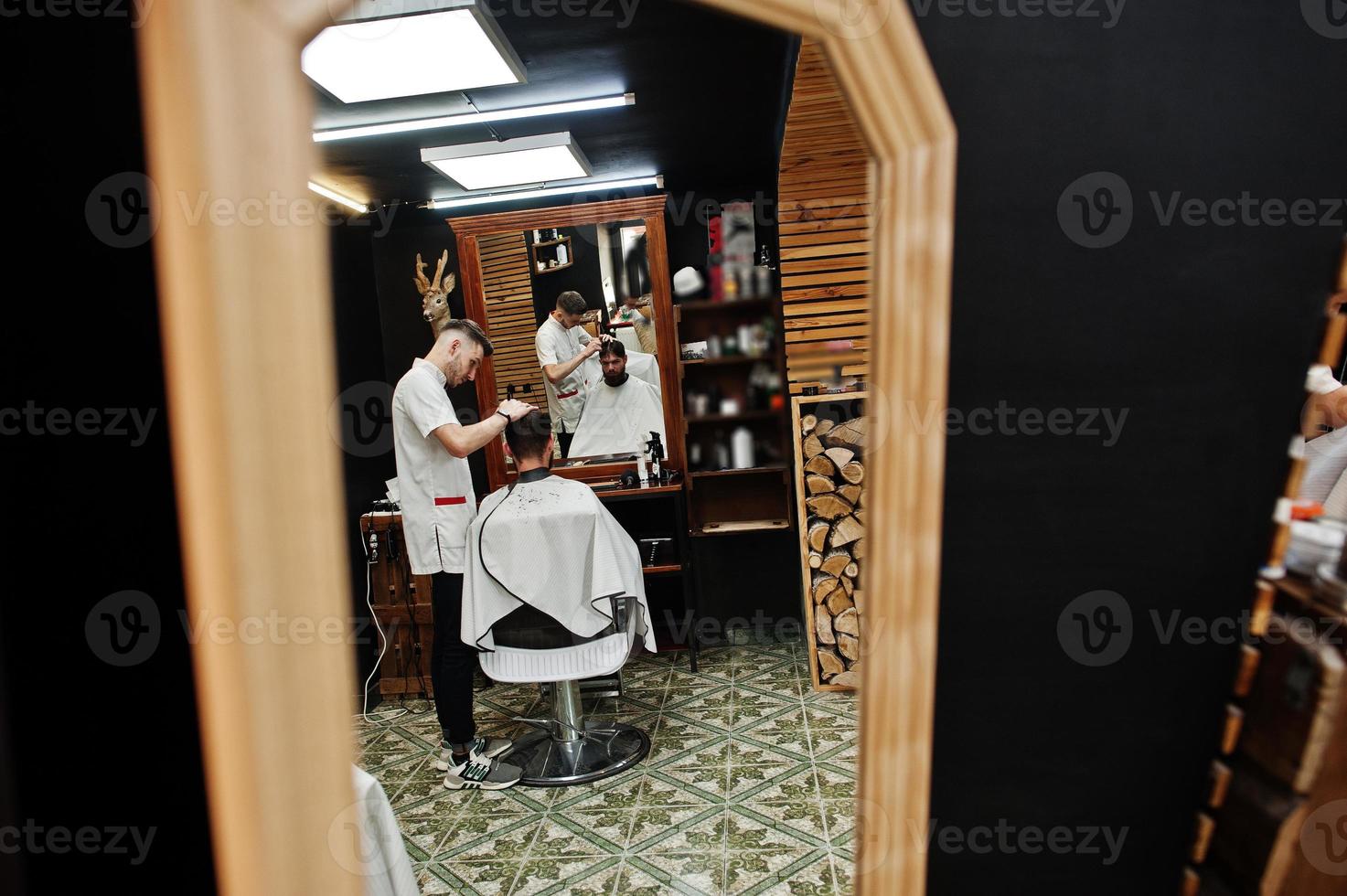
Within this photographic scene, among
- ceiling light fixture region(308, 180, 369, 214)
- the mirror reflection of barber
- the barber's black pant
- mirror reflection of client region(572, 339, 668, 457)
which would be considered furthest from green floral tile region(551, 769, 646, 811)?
ceiling light fixture region(308, 180, 369, 214)

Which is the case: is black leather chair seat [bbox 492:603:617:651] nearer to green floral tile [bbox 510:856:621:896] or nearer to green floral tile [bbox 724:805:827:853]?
green floral tile [bbox 510:856:621:896]

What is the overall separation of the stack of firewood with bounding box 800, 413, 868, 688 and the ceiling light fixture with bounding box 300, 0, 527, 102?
6.03ft

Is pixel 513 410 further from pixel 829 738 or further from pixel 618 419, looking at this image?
pixel 829 738

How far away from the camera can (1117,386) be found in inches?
44.3

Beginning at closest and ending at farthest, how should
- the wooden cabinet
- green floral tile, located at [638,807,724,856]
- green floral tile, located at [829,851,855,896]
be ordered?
green floral tile, located at [829,851,855,896] < green floral tile, located at [638,807,724,856] < the wooden cabinet

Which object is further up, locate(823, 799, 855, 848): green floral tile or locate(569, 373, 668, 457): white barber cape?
locate(569, 373, 668, 457): white barber cape

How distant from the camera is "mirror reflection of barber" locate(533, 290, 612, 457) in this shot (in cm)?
403

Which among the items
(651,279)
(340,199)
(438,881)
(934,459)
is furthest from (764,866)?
(340,199)

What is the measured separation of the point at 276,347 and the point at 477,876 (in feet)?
6.61

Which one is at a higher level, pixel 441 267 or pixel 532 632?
pixel 441 267

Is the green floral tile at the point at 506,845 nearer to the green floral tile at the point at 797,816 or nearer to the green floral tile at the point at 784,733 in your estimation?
the green floral tile at the point at 797,816

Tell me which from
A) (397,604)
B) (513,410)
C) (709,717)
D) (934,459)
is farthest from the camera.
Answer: (397,604)

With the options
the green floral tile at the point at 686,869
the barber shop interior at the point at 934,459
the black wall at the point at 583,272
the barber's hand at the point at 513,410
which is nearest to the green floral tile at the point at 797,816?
the green floral tile at the point at 686,869

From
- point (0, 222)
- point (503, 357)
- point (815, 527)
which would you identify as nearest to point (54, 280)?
point (0, 222)
